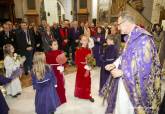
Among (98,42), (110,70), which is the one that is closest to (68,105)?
(110,70)

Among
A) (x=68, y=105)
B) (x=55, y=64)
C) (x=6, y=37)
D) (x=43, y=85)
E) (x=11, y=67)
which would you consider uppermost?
(x=6, y=37)

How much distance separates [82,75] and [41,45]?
335 centimetres

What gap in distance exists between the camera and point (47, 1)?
1691 cm

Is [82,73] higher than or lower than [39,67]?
lower

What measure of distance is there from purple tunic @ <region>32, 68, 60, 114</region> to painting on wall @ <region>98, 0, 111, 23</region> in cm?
985

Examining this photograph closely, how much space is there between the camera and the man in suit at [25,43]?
6.38 meters

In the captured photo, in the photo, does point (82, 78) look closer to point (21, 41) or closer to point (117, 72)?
point (117, 72)

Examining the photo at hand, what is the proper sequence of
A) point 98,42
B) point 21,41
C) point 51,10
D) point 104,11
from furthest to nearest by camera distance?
point 51,10 < point 104,11 < point 98,42 < point 21,41

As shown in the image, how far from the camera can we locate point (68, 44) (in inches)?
316

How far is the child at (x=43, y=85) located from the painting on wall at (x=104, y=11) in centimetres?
985

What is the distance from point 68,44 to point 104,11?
6.05 m

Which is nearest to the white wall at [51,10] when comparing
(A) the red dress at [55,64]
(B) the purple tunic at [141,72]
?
(A) the red dress at [55,64]

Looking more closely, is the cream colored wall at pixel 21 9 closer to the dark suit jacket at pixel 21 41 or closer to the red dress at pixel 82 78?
the dark suit jacket at pixel 21 41

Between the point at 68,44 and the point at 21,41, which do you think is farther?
the point at 68,44
